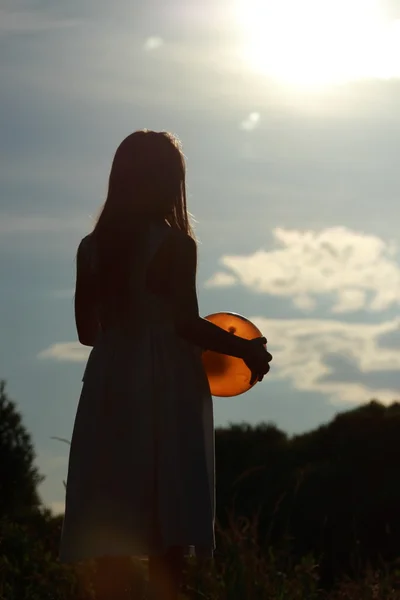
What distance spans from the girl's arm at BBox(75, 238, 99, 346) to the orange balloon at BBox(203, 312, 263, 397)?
2.18 feet

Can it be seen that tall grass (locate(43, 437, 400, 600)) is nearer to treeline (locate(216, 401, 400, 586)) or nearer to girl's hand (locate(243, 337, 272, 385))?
girl's hand (locate(243, 337, 272, 385))

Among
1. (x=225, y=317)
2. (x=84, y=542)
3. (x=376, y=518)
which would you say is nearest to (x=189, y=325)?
(x=225, y=317)

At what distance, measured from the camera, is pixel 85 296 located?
5441 mm

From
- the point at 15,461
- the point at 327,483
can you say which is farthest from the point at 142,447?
the point at 15,461

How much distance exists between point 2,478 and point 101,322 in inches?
527

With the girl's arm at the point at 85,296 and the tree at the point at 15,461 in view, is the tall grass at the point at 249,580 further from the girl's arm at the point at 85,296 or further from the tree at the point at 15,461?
the tree at the point at 15,461

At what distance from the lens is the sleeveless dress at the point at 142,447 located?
16.8ft

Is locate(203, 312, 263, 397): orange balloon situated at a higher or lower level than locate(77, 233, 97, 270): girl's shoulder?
lower

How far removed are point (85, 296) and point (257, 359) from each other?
3.07ft

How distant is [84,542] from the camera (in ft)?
17.0

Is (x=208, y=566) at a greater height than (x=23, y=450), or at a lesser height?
lesser

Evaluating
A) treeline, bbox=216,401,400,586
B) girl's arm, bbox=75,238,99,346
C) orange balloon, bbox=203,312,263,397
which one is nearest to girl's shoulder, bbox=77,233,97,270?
girl's arm, bbox=75,238,99,346

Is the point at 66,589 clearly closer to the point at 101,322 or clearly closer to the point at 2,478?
the point at 101,322

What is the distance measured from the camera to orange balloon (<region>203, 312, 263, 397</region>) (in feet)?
18.7
